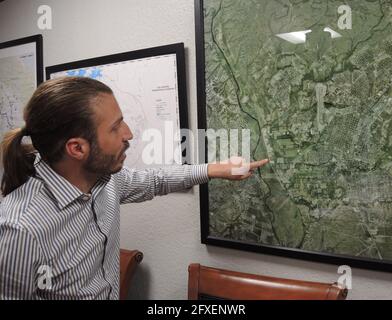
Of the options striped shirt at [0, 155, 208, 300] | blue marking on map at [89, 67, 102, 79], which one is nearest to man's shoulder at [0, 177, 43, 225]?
striped shirt at [0, 155, 208, 300]

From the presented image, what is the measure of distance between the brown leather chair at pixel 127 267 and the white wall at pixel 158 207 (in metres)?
0.12

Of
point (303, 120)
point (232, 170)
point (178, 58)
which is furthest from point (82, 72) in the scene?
point (303, 120)

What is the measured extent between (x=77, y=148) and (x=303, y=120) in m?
0.74

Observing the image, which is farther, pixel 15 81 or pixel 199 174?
pixel 15 81

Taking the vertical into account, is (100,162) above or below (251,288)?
above

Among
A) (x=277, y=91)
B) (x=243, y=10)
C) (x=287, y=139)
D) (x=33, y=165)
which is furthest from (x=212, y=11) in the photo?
(x=33, y=165)

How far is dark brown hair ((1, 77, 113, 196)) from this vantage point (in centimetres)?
88

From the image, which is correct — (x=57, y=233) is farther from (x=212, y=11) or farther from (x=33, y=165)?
(x=212, y=11)

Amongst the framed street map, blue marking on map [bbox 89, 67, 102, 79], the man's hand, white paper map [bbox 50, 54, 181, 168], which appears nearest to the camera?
the man's hand

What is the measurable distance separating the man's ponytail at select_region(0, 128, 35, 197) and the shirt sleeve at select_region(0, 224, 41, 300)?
171mm

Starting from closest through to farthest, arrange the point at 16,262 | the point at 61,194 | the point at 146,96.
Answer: the point at 16,262 < the point at 61,194 < the point at 146,96

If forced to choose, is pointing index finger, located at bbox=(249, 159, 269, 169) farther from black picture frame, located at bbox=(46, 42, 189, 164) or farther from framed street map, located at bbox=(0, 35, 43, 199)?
framed street map, located at bbox=(0, 35, 43, 199)

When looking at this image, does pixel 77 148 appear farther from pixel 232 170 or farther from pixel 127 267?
pixel 127 267

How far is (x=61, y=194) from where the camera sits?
896 mm
